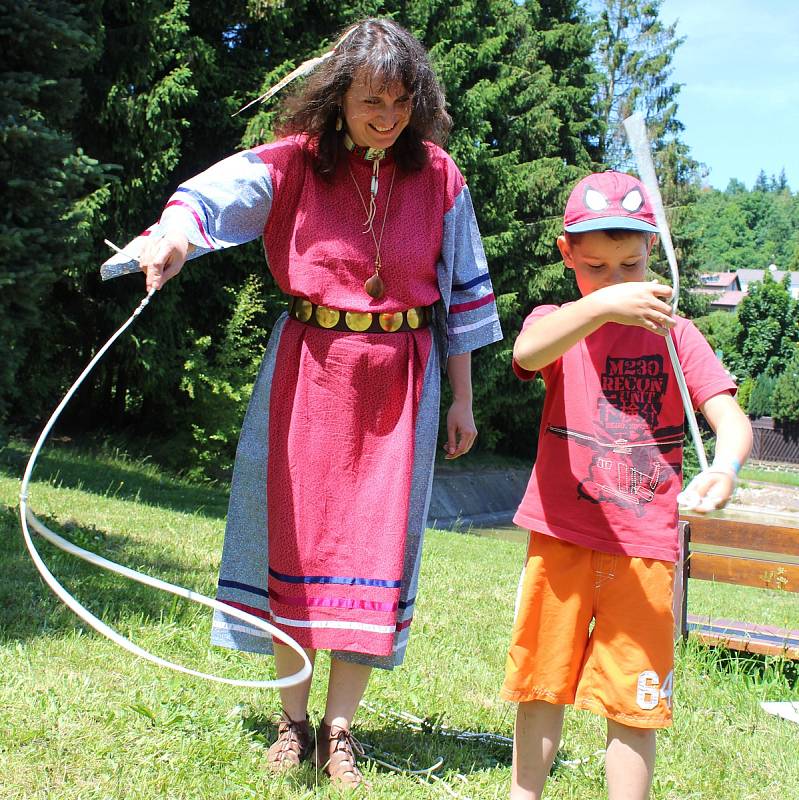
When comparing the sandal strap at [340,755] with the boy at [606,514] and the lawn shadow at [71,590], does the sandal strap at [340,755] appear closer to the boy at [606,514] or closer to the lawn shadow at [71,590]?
the boy at [606,514]

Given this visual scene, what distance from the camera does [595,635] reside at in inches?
91.7

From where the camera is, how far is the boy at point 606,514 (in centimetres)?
225

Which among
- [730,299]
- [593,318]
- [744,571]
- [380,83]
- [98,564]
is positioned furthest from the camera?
[730,299]

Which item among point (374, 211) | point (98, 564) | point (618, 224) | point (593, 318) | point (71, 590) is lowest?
point (71, 590)

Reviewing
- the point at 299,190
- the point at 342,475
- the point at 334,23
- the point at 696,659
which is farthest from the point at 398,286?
the point at 334,23

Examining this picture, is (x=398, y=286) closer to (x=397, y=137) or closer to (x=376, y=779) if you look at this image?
(x=397, y=137)

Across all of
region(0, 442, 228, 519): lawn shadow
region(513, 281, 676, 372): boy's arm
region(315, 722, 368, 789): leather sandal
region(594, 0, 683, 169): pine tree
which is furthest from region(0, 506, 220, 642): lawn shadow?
region(594, 0, 683, 169): pine tree

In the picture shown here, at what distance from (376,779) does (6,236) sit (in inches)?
220

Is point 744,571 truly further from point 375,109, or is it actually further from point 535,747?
point 375,109

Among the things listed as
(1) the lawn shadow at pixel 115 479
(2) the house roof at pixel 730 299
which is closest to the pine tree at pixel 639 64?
(1) the lawn shadow at pixel 115 479

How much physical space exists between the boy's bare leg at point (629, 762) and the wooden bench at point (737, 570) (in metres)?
2.04

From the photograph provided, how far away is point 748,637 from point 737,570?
361 millimetres

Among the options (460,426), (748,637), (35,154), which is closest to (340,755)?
(460,426)

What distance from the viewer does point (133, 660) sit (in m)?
3.41
